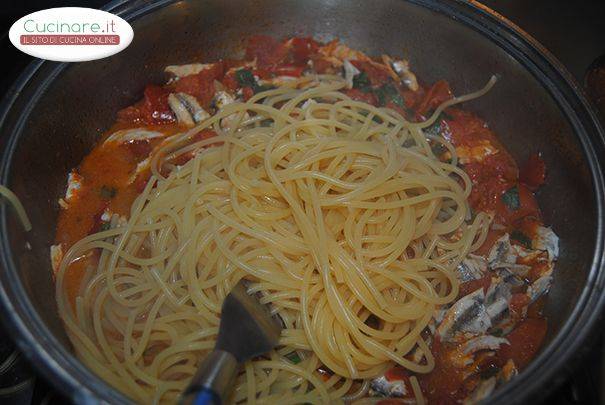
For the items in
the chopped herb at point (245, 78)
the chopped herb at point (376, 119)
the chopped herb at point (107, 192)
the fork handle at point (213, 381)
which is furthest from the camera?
the chopped herb at point (245, 78)

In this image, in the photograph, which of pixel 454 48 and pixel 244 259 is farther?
pixel 454 48

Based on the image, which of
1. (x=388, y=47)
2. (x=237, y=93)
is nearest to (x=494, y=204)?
(x=388, y=47)

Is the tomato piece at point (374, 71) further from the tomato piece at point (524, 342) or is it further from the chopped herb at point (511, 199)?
the tomato piece at point (524, 342)

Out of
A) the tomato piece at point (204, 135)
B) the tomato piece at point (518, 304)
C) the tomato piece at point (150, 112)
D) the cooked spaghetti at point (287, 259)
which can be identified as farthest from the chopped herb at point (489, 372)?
the tomato piece at point (150, 112)

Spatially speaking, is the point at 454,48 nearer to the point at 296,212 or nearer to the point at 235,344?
the point at 296,212

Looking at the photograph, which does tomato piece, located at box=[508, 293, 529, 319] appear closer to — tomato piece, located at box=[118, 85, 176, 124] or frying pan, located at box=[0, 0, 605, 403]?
frying pan, located at box=[0, 0, 605, 403]

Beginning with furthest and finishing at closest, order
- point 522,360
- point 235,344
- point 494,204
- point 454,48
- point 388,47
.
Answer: point 388,47 → point 454,48 → point 494,204 → point 522,360 → point 235,344
